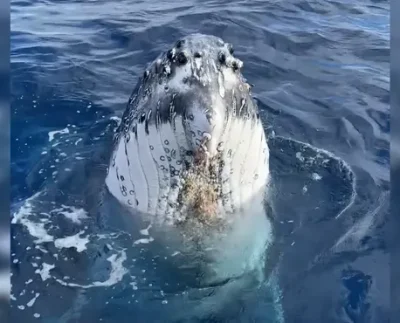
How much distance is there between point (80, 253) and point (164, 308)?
2.19 ft

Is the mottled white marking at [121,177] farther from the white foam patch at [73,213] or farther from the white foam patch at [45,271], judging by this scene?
the white foam patch at [45,271]

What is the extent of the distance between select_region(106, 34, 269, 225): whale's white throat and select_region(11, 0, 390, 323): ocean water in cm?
32

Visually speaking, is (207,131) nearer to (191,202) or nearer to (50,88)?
(191,202)

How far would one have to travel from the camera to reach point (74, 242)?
4410 mm

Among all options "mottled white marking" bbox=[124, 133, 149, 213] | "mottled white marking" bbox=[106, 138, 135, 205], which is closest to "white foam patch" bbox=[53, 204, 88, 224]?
"mottled white marking" bbox=[106, 138, 135, 205]

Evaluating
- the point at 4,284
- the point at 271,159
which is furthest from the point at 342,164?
the point at 4,284

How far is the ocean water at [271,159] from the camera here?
13.6ft

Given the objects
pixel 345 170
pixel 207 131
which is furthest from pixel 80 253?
pixel 345 170

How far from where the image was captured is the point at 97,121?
5.78 metres

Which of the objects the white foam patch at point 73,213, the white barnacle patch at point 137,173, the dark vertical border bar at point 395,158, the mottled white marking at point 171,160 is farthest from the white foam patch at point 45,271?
the dark vertical border bar at point 395,158

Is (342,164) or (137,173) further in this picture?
(342,164)

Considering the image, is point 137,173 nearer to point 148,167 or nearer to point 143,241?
point 148,167

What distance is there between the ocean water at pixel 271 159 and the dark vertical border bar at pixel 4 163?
0.29 meters

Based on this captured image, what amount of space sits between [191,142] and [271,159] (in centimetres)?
152
